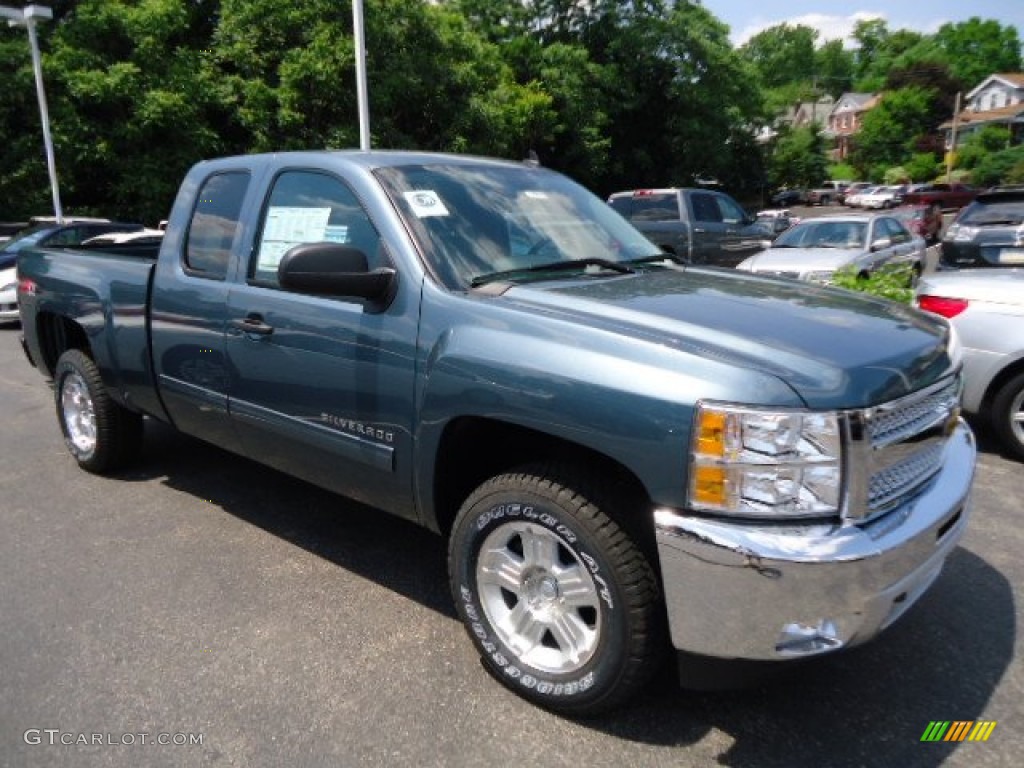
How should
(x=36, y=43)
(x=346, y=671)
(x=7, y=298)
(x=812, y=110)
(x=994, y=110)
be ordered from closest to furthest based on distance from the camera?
Answer: (x=346, y=671) < (x=7, y=298) < (x=36, y=43) < (x=994, y=110) < (x=812, y=110)

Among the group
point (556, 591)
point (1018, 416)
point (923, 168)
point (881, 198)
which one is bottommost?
point (1018, 416)

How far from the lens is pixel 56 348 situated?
5.36 meters

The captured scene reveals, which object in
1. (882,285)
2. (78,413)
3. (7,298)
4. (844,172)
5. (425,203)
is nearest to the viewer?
(425,203)

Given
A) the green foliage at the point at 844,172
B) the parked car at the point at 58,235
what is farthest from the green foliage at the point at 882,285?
the green foliage at the point at 844,172

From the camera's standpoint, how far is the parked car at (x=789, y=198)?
2060 inches

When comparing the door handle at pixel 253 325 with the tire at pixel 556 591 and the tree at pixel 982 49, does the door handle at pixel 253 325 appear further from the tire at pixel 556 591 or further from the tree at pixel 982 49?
the tree at pixel 982 49

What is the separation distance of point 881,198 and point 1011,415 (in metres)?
45.5

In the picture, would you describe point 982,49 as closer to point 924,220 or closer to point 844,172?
point 844,172

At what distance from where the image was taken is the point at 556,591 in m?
2.67

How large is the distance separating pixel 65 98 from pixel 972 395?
2100 centimetres

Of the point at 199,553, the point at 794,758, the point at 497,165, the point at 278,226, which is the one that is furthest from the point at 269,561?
the point at 794,758

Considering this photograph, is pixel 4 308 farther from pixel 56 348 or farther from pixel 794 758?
pixel 794 758

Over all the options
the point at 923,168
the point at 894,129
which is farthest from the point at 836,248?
the point at 894,129

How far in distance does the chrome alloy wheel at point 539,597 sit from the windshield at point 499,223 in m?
0.97
